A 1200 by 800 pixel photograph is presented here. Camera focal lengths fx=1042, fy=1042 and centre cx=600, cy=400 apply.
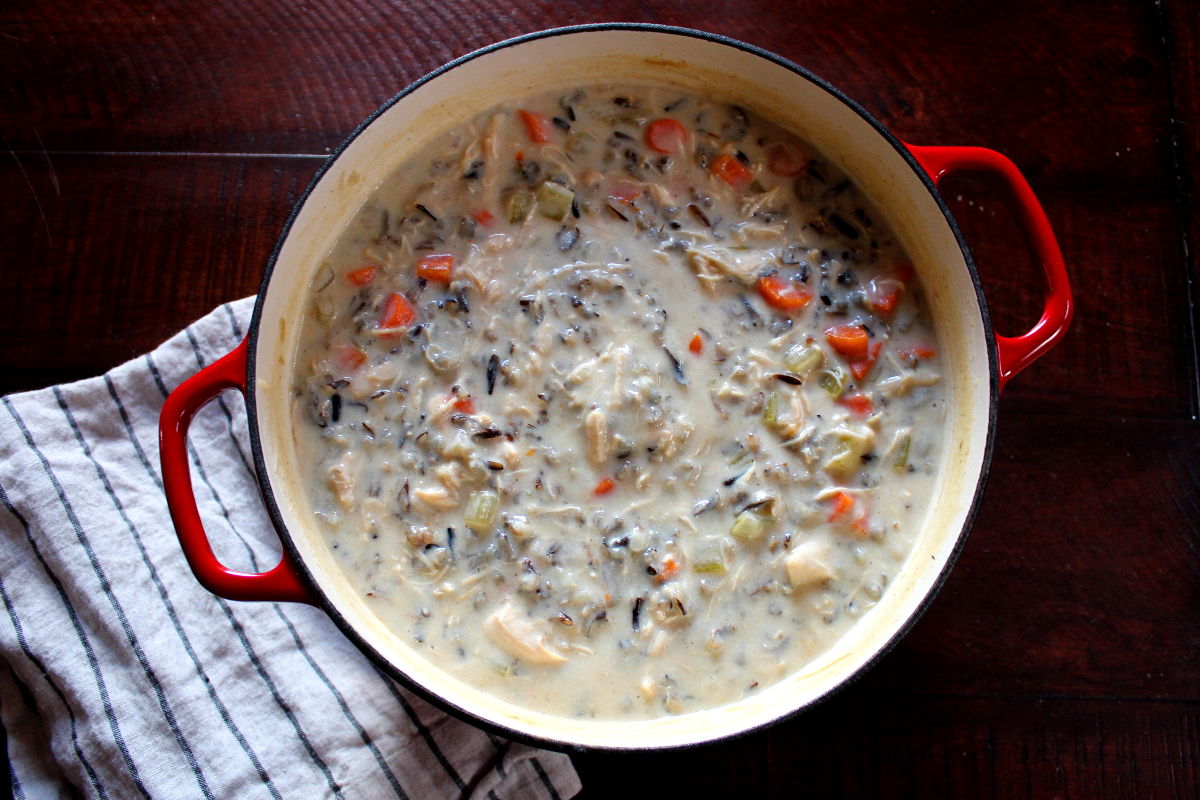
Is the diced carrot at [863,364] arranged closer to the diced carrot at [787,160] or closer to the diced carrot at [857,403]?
the diced carrot at [857,403]

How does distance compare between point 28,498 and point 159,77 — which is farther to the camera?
point 159,77

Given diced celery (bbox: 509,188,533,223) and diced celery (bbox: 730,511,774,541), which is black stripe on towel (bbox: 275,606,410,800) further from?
diced celery (bbox: 509,188,533,223)

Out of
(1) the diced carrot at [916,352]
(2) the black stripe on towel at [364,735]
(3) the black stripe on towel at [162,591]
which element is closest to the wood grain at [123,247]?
(3) the black stripe on towel at [162,591]

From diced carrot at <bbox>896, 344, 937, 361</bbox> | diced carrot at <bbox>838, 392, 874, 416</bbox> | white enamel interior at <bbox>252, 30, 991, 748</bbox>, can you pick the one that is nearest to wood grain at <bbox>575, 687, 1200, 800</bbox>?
white enamel interior at <bbox>252, 30, 991, 748</bbox>

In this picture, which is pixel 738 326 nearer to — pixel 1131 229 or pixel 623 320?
pixel 623 320

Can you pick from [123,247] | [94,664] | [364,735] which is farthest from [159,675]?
[123,247]

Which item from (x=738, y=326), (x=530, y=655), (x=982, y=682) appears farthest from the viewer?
(x=982, y=682)

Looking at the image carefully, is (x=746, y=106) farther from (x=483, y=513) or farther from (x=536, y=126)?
(x=483, y=513)

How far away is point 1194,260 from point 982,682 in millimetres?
1125

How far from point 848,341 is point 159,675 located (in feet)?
5.14

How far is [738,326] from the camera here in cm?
216

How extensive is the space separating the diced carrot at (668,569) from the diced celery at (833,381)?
1.56ft

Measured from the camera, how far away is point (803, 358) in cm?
215

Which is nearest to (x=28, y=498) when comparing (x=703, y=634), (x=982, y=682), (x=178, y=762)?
(x=178, y=762)
